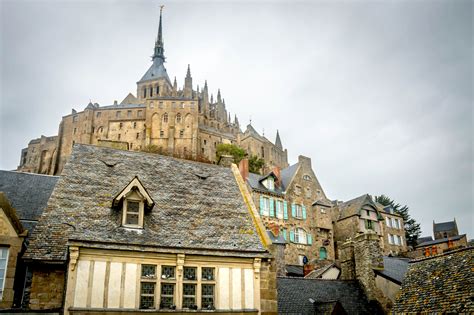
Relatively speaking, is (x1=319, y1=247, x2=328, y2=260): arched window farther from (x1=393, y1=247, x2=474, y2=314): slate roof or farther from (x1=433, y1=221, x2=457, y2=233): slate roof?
(x1=433, y1=221, x2=457, y2=233): slate roof

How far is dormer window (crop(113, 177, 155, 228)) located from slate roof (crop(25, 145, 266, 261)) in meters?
0.27

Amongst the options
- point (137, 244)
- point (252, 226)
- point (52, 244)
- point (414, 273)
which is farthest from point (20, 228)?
point (414, 273)

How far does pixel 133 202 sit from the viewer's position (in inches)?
551

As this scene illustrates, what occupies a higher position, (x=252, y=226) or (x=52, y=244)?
(x=252, y=226)

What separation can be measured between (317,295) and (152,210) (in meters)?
9.39

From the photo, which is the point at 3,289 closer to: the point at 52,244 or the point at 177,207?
the point at 52,244

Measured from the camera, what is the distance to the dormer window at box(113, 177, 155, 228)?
1366 centimetres

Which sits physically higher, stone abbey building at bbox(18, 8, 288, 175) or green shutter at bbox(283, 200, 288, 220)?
stone abbey building at bbox(18, 8, 288, 175)

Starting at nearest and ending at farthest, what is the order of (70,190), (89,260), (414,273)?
(89,260) < (70,190) < (414,273)

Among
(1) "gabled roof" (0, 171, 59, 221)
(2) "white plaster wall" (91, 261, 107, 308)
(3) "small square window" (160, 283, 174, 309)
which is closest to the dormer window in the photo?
(2) "white plaster wall" (91, 261, 107, 308)

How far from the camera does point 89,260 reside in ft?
40.2

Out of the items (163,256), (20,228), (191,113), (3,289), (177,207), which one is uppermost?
(191,113)

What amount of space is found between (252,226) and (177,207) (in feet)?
8.70

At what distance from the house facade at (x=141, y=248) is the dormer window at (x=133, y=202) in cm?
3
